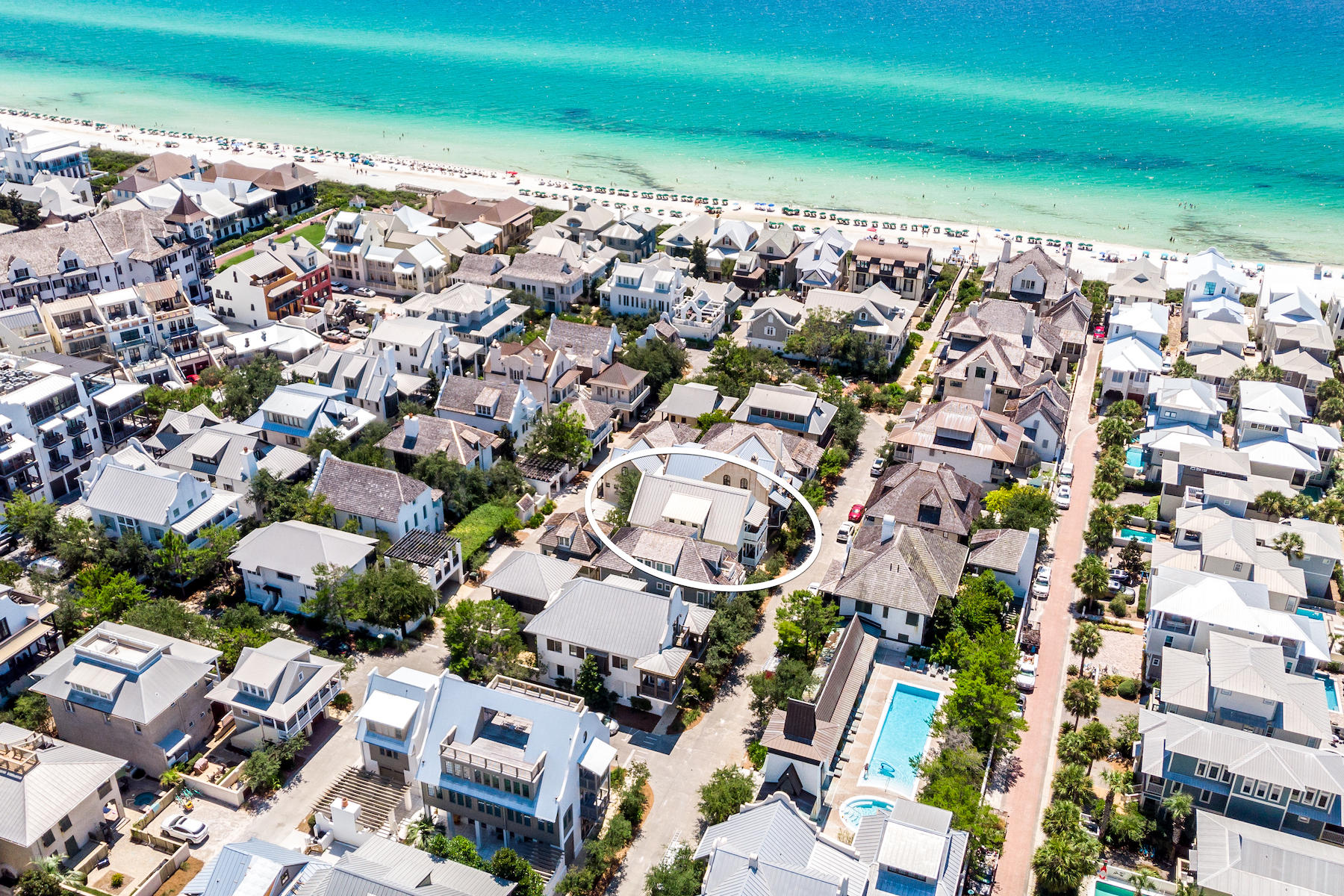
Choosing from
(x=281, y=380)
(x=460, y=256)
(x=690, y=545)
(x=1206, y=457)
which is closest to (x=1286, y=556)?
(x=1206, y=457)

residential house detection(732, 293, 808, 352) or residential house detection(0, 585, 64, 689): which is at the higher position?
residential house detection(732, 293, 808, 352)

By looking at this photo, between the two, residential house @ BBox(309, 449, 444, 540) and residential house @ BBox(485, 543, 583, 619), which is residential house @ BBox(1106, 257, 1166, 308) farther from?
residential house @ BBox(309, 449, 444, 540)

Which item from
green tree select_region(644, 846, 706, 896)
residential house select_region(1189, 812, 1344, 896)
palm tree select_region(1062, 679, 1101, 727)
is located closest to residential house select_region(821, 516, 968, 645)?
palm tree select_region(1062, 679, 1101, 727)

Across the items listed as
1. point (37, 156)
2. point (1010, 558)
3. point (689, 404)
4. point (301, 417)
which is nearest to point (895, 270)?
point (689, 404)

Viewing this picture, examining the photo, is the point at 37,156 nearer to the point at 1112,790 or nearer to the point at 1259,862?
the point at 1112,790

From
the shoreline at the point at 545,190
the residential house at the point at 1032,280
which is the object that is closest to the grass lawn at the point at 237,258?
the shoreline at the point at 545,190

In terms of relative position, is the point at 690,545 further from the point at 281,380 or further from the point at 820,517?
the point at 281,380
